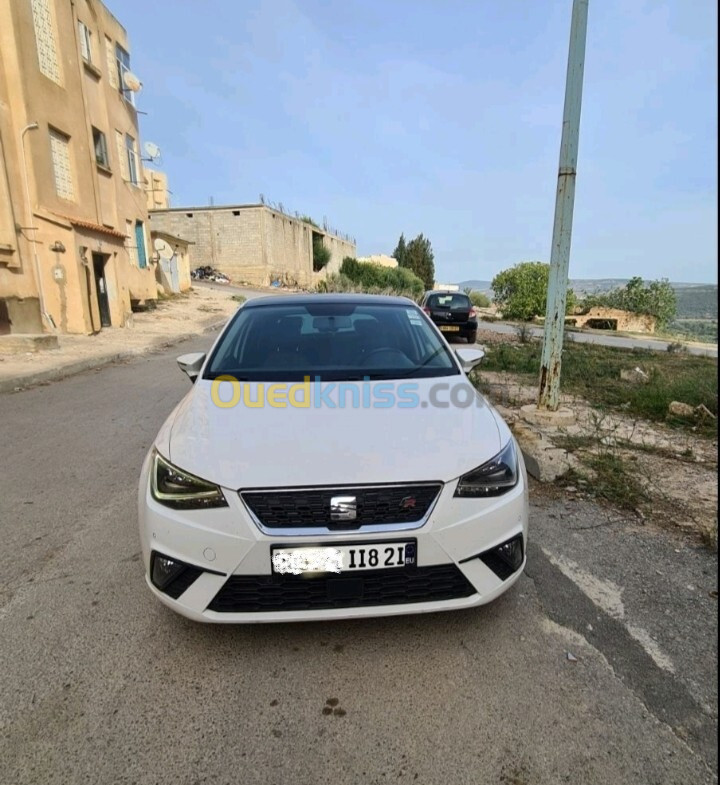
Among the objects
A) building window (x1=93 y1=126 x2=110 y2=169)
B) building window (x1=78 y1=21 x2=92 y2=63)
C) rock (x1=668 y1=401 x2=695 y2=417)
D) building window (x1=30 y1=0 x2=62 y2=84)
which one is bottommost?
rock (x1=668 y1=401 x2=695 y2=417)

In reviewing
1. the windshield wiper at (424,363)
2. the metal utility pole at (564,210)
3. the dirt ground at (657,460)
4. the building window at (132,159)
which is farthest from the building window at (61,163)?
the windshield wiper at (424,363)

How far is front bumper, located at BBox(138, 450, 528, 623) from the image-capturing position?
1788 millimetres

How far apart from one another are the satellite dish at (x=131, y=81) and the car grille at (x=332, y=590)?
21.7m

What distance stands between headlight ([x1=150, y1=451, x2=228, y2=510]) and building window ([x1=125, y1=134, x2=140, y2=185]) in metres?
20.4

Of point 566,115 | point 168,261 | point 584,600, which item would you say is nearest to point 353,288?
point 168,261

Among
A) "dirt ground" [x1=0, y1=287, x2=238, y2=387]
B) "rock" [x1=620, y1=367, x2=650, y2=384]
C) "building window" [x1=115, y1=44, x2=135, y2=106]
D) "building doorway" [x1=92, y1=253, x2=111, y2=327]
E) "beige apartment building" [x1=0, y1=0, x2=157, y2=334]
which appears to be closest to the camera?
"rock" [x1=620, y1=367, x2=650, y2=384]

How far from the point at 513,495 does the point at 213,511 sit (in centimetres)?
122

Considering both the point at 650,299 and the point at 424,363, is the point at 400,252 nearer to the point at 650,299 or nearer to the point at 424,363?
the point at 650,299

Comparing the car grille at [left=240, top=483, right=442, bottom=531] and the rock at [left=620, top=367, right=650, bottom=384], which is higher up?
the car grille at [left=240, top=483, right=442, bottom=531]

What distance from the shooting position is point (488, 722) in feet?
5.57

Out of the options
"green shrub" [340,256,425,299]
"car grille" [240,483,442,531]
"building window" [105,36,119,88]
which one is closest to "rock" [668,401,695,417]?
"car grille" [240,483,442,531]

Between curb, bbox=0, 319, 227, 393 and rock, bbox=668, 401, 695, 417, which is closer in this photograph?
rock, bbox=668, 401, 695, 417

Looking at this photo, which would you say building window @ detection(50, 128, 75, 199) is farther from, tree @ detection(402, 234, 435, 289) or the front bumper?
tree @ detection(402, 234, 435, 289)

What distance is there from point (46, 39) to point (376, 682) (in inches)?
654
